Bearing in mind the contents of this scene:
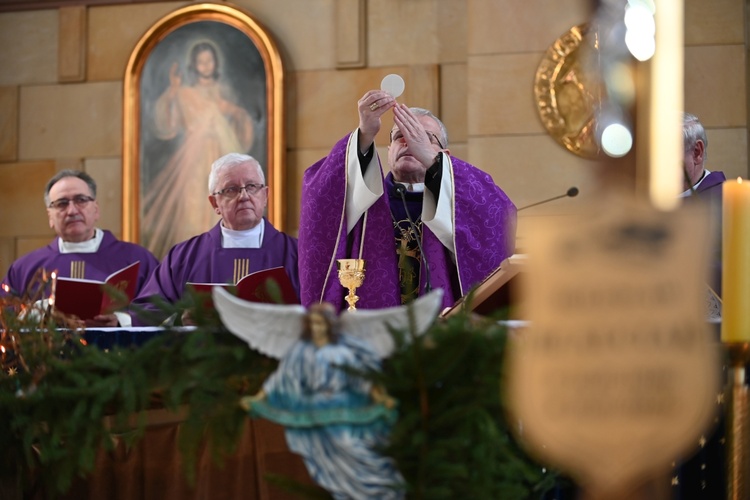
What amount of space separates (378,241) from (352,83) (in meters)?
3.70

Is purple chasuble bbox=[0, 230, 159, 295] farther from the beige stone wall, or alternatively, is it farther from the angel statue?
the angel statue

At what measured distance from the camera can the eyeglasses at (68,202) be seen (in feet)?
22.6

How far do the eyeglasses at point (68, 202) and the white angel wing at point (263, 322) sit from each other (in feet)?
17.6

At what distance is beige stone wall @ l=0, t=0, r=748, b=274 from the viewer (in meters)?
7.12

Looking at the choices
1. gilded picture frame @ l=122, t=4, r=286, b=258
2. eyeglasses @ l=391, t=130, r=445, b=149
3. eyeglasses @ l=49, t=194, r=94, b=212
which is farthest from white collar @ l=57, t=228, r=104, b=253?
eyeglasses @ l=391, t=130, r=445, b=149

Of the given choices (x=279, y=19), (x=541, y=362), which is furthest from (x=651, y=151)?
(x=279, y=19)

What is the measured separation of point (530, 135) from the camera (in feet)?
23.7

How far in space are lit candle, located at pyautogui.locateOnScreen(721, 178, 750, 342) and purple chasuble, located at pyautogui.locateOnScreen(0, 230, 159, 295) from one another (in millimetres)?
5696

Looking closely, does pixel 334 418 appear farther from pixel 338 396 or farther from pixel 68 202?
pixel 68 202

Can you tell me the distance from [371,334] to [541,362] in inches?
19.0

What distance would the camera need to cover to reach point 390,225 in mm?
4562

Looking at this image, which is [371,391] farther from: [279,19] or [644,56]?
[279,19]

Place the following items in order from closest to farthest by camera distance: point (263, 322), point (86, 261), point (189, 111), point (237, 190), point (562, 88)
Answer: point (263, 322) → point (237, 190) → point (86, 261) → point (562, 88) → point (189, 111)

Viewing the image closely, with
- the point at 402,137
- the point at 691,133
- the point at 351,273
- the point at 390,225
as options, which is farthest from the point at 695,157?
the point at 351,273
